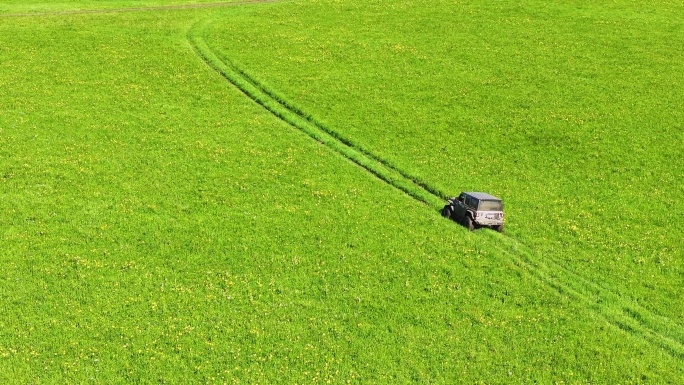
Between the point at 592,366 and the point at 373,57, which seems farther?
the point at 373,57

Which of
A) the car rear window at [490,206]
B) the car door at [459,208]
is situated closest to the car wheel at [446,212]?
the car door at [459,208]

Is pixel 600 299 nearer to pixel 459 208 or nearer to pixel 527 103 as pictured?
pixel 459 208

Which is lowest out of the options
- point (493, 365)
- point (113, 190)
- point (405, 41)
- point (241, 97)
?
point (493, 365)

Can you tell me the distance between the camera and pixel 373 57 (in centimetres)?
4516

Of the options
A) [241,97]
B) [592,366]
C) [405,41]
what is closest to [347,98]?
[241,97]

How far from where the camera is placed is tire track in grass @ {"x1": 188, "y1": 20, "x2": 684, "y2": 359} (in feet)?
65.1

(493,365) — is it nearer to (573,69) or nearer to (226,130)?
(226,130)

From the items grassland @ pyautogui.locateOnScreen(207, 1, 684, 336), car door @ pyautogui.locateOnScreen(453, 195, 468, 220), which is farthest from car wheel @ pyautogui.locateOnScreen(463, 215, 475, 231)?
grassland @ pyautogui.locateOnScreen(207, 1, 684, 336)

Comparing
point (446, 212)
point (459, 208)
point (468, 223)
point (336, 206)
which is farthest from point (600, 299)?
point (336, 206)

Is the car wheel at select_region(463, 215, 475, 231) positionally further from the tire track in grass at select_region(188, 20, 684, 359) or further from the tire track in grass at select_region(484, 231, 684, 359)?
the tire track in grass at select_region(484, 231, 684, 359)

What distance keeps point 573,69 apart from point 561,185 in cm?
1813

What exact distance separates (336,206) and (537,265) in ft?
33.2

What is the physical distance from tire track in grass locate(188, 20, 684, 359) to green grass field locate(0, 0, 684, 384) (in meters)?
0.13

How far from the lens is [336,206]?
26.6m
